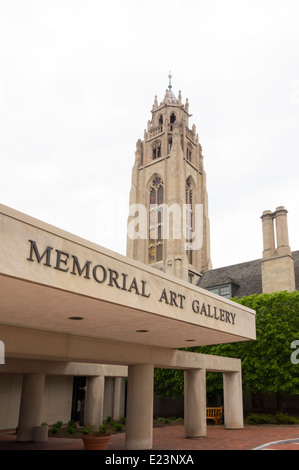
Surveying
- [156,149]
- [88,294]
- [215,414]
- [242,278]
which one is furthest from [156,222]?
[88,294]

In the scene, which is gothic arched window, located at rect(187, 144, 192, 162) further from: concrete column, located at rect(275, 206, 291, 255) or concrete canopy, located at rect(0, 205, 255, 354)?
concrete canopy, located at rect(0, 205, 255, 354)

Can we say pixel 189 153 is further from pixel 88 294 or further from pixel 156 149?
pixel 88 294

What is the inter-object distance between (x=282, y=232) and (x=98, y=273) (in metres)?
30.5

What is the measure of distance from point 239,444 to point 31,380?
9596 mm

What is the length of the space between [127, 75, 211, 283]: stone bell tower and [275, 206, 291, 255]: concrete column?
1418cm

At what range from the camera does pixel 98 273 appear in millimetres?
9172

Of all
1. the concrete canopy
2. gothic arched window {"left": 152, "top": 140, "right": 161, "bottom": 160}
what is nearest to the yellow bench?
the concrete canopy

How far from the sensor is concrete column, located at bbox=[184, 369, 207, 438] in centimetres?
1795

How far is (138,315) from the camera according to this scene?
35.0 ft

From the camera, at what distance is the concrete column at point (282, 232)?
1407 inches

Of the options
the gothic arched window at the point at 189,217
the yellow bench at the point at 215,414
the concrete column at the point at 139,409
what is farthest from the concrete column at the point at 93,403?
the gothic arched window at the point at 189,217

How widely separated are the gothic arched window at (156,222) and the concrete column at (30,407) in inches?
1408
